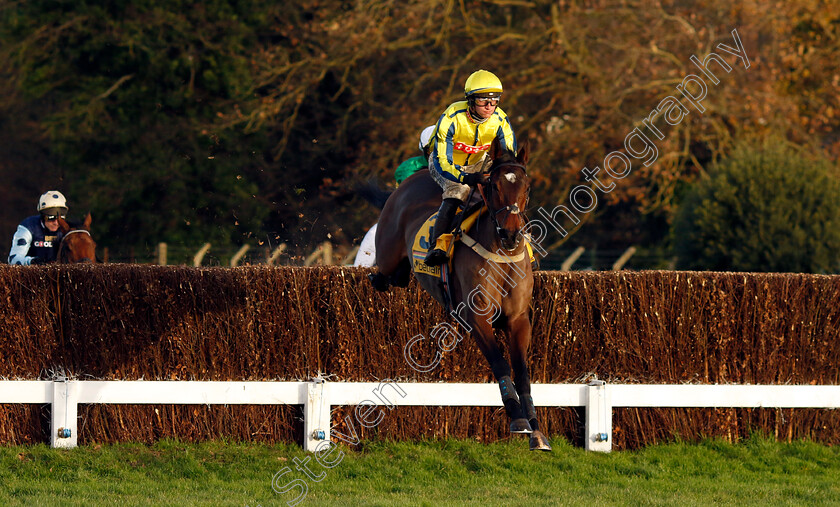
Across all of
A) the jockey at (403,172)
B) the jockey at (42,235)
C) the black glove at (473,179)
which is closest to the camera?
the black glove at (473,179)

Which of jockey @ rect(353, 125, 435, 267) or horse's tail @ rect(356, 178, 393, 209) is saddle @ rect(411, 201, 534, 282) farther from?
horse's tail @ rect(356, 178, 393, 209)

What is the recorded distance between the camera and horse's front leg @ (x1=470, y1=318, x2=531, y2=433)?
5.77 m

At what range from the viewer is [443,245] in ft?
21.4

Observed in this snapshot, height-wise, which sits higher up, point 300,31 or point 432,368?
point 300,31

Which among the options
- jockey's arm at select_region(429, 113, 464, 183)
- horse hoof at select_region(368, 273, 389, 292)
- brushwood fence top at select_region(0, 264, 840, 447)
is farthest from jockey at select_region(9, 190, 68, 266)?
jockey's arm at select_region(429, 113, 464, 183)

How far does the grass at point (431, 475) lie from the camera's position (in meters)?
6.41

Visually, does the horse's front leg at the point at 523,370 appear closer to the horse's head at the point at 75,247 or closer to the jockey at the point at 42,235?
the horse's head at the point at 75,247

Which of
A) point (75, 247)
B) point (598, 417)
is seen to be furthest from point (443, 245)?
point (75, 247)

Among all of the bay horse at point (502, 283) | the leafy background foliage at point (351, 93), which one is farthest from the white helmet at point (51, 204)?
the leafy background foliage at point (351, 93)

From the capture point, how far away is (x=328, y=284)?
25.2 ft

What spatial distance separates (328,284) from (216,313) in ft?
2.86

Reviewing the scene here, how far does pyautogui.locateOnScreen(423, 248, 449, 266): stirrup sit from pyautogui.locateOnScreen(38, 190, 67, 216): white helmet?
503 cm

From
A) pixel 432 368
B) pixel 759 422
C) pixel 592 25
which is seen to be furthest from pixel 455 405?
pixel 592 25

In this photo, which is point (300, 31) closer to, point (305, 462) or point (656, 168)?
point (656, 168)
